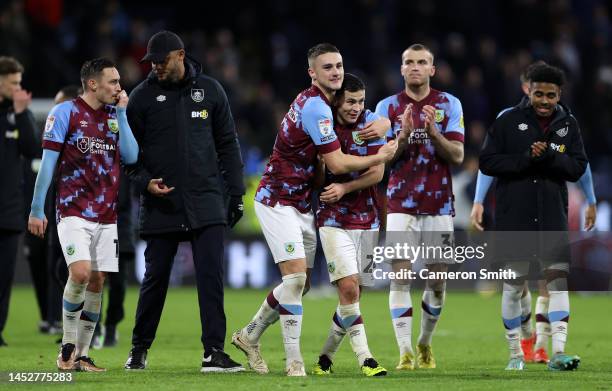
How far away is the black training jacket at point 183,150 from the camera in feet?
33.3

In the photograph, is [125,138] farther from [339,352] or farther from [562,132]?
[562,132]

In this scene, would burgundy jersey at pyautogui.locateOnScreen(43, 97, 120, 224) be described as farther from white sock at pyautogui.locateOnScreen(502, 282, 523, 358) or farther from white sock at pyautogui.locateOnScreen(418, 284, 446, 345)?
white sock at pyautogui.locateOnScreen(502, 282, 523, 358)

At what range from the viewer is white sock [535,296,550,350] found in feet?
38.0

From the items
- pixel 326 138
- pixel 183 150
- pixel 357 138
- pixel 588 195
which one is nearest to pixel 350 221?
pixel 357 138

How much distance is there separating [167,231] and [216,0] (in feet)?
54.6

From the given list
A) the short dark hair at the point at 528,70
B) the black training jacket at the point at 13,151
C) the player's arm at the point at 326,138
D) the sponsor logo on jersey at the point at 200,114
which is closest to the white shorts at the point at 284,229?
the player's arm at the point at 326,138

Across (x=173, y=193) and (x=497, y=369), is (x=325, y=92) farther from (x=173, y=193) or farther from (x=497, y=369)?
(x=497, y=369)

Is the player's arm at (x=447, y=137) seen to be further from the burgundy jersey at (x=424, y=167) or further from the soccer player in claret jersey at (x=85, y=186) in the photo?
the soccer player in claret jersey at (x=85, y=186)

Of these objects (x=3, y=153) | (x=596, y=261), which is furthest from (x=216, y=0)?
(x=3, y=153)

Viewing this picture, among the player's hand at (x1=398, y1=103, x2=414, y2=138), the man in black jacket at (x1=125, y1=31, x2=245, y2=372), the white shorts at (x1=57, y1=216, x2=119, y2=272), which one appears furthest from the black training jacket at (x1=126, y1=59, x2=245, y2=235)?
the player's hand at (x1=398, y1=103, x2=414, y2=138)

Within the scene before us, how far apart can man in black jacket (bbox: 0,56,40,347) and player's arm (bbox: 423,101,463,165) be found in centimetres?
437

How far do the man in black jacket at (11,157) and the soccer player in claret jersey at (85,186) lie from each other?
9.80 ft

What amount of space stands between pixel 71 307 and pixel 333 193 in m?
2.18

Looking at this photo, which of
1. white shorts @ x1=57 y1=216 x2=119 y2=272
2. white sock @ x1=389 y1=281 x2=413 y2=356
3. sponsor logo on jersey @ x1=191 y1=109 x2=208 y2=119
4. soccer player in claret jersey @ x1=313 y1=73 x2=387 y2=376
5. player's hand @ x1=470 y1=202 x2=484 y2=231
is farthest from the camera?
player's hand @ x1=470 y1=202 x2=484 y2=231
